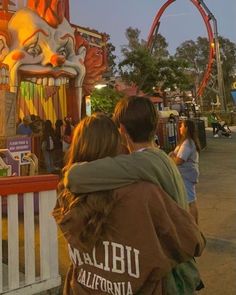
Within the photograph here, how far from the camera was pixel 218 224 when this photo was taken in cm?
630

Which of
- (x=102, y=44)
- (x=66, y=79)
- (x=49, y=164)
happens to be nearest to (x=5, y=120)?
(x=66, y=79)

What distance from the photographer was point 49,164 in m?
11.9

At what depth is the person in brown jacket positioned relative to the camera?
1683 millimetres

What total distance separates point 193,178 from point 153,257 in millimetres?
3708

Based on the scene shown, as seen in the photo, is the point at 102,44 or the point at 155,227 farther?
the point at 102,44

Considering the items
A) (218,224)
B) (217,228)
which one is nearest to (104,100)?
(218,224)

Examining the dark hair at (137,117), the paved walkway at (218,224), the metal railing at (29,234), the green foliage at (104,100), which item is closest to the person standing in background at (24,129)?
the paved walkway at (218,224)

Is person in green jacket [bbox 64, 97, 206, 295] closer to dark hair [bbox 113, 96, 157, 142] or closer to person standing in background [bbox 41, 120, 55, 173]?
dark hair [bbox 113, 96, 157, 142]

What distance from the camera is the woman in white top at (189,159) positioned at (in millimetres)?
5320

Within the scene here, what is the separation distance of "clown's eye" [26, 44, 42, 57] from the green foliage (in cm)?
633

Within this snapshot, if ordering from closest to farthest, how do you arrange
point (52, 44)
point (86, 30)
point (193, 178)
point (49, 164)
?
point (193, 178), point (52, 44), point (49, 164), point (86, 30)

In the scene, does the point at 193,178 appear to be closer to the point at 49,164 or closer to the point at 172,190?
the point at 172,190

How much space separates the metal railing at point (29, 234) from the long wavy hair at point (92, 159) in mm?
1728

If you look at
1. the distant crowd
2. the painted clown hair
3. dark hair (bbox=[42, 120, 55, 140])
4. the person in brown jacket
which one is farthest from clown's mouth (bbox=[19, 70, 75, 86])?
the person in brown jacket
